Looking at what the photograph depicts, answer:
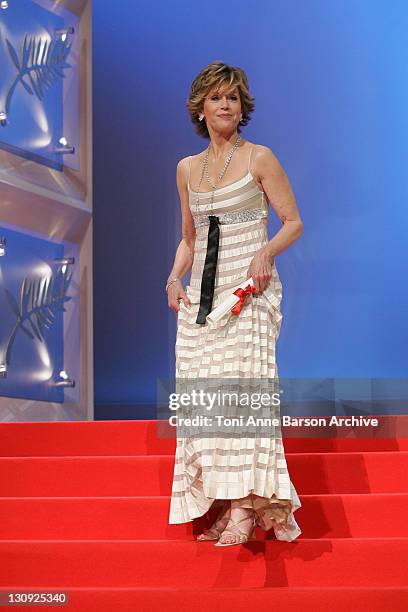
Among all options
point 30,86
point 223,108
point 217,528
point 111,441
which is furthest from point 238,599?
point 30,86

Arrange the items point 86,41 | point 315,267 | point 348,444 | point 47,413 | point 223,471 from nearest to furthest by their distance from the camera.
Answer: point 223,471 < point 348,444 < point 47,413 < point 86,41 < point 315,267

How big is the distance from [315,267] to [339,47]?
1.61 meters

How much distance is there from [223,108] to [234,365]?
839 mm

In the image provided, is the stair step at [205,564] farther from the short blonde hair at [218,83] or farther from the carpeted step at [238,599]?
the short blonde hair at [218,83]

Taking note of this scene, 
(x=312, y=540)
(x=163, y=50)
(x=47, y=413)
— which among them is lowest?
(x=312, y=540)

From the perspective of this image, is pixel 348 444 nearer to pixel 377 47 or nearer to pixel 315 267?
pixel 315 267

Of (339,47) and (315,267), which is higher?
(339,47)

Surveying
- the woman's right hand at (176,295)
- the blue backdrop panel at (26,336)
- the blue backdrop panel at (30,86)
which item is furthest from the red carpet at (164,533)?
the blue backdrop panel at (30,86)

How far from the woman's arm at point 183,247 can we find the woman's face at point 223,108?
0.59 feet

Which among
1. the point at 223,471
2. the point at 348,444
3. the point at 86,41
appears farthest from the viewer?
the point at 86,41

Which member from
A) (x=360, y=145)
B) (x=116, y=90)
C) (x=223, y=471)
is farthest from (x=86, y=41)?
(x=223, y=471)

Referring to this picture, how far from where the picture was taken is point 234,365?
11.0 ft

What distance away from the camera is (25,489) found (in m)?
4.21

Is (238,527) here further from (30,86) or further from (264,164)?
(30,86)
